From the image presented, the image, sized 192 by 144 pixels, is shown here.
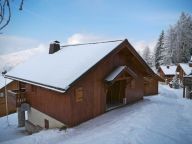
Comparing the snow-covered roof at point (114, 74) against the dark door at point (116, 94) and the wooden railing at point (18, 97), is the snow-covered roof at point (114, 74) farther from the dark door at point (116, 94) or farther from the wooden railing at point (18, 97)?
the wooden railing at point (18, 97)

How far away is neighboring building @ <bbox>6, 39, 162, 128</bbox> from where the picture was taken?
38.3ft

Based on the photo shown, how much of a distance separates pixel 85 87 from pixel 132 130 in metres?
4.21

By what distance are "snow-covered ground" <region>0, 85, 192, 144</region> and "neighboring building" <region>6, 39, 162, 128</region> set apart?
112 cm

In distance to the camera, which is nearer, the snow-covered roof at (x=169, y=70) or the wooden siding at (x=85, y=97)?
the wooden siding at (x=85, y=97)

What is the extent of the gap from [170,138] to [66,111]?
6.17 metres

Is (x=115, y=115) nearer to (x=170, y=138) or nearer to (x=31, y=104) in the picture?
(x=170, y=138)

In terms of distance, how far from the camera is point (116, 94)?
16812mm

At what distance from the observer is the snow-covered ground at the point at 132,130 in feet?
28.3

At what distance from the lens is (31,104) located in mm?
17203

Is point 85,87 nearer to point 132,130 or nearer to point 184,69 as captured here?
point 132,130

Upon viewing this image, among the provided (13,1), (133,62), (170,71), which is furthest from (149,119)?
(170,71)

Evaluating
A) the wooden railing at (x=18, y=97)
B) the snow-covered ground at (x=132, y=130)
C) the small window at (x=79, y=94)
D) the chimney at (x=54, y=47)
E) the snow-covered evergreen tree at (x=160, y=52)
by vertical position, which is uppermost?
the snow-covered evergreen tree at (x=160, y=52)

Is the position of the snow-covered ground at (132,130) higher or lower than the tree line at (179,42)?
lower

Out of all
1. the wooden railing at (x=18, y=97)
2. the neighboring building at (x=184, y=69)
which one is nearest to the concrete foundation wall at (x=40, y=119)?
the wooden railing at (x=18, y=97)
